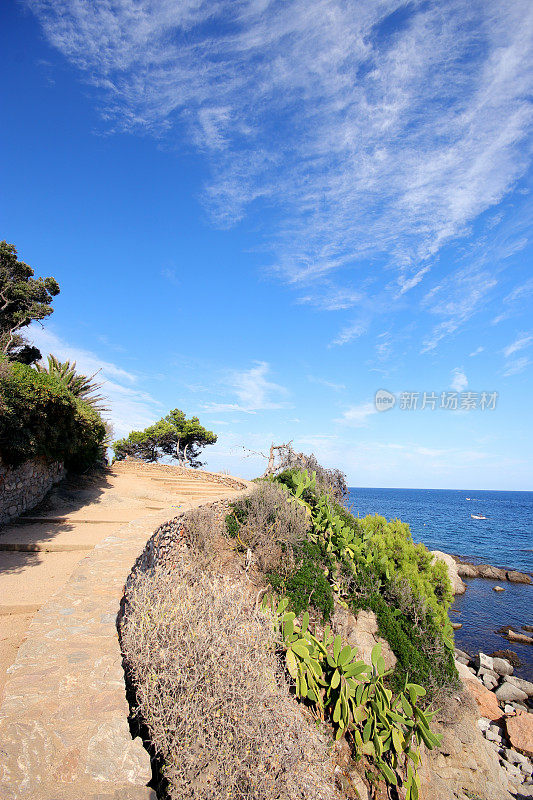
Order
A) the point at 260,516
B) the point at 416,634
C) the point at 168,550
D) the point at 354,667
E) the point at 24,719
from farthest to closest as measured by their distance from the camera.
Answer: the point at 260,516 < the point at 416,634 < the point at 168,550 < the point at 354,667 < the point at 24,719

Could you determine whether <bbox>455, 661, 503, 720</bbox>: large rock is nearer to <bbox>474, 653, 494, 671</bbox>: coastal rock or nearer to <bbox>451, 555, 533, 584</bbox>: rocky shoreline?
<bbox>474, 653, 494, 671</bbox>: coastal rock

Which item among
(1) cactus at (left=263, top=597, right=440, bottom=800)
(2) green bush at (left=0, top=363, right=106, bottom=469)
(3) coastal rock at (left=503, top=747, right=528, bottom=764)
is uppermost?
(2) green bush at (left=0, top=363, right=106, bottom=469)

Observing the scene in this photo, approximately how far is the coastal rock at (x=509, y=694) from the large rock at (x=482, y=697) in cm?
33

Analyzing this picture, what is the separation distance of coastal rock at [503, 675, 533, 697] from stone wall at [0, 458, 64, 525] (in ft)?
44.8

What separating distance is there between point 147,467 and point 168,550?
1210cm

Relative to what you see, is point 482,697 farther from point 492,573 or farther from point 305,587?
point 492,573

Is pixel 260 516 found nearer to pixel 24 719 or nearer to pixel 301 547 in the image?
pixel 301 547

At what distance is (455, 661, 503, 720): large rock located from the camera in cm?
909

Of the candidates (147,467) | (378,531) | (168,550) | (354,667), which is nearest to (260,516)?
(168,550)

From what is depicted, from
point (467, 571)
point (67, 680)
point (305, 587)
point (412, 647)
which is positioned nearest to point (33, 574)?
point (67, 680)

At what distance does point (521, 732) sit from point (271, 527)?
7.56 meters

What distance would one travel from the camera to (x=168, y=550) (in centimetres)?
601

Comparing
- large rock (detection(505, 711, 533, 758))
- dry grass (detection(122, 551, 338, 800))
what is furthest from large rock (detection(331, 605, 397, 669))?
large rock (detection(505, 711, 533, 758))

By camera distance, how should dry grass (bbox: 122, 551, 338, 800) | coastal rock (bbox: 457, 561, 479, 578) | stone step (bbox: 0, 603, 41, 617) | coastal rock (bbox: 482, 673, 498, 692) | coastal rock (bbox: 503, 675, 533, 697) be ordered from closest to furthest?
dry grass (bbox: 122, 551, 338, 800) < stone step (bbox: 0, 603, 41, 617) < coastal rock (bbox: 503, 675, 533, 697) < coastal rock (bbox: 482, 673, 498, 692) < coastal rock (bbox: 457, 561, 479, 578)
